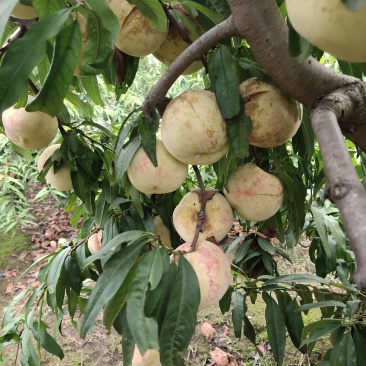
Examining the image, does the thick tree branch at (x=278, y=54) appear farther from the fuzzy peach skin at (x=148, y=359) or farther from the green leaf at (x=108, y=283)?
the fuzzy peach skin at (x=148, y=359)

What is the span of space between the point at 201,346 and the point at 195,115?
5.03 ft

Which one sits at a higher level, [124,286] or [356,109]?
[356,109]

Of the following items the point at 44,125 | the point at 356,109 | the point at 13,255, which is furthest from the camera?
the point at 13,255

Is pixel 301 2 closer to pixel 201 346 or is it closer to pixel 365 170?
pixel 365 170

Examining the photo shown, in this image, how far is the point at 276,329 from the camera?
1013 mm

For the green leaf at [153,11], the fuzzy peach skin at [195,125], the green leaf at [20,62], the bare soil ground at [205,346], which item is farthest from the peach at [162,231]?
the bare soil ground at [205,346]

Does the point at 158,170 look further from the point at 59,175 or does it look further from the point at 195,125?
the point at 59,175

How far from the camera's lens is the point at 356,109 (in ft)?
1.70

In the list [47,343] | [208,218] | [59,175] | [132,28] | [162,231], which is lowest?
[47,343]

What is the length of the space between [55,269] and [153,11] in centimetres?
65

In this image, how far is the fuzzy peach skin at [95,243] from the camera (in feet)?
3.35

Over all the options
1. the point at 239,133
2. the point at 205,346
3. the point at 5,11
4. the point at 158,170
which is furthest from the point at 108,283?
the point at 205,346

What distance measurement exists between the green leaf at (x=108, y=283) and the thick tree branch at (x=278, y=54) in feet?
1.17

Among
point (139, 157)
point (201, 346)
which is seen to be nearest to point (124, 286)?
point (139, 157)
